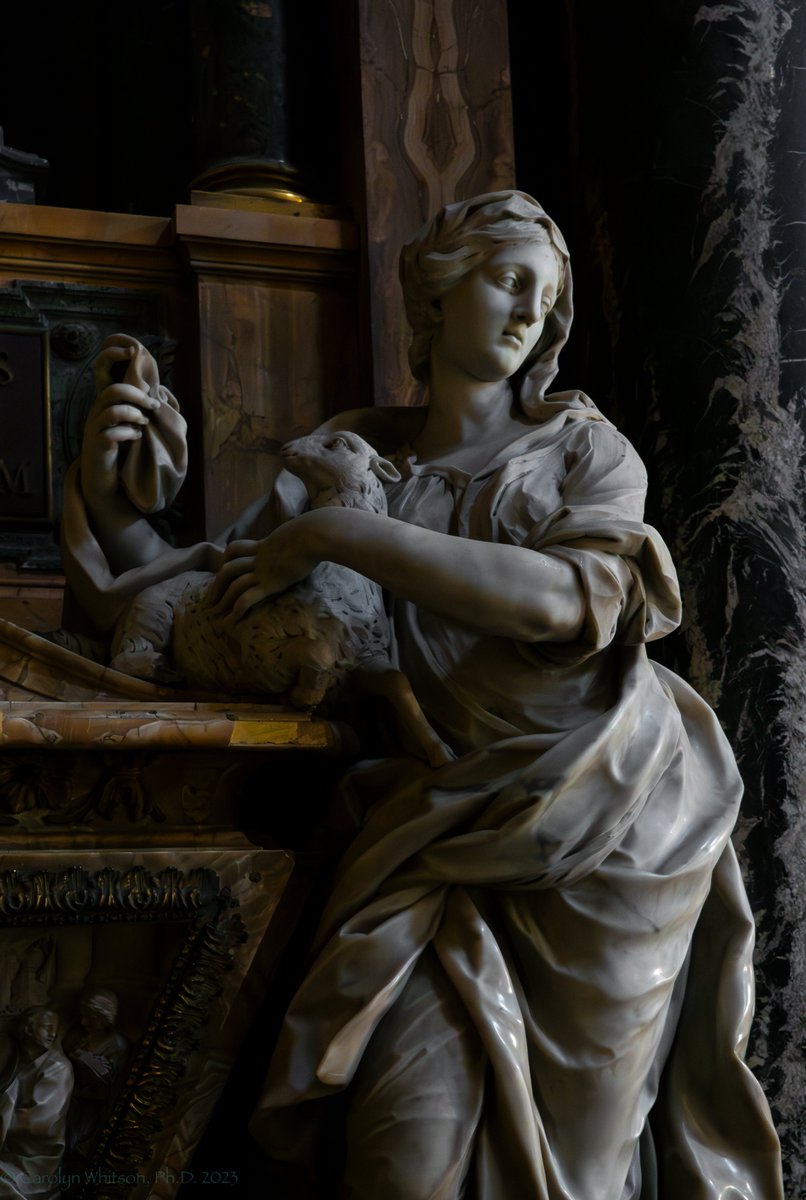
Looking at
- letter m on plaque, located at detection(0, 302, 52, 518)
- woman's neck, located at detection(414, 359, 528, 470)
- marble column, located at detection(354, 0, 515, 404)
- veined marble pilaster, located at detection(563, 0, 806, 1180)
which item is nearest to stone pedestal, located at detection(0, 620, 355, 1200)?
woman's neck, located at detection(414, 359, 528, 470)

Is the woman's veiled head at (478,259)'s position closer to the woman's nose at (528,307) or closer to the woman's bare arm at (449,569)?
the woman's nose at (528,307)

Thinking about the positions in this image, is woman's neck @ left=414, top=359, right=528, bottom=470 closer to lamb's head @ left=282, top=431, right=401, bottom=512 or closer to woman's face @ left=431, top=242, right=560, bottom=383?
woman's face @ left=431, top=242, right=560, bottom=383

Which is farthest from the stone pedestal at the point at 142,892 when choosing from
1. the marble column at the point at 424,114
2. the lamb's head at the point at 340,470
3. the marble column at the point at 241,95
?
the marble column at the point at 241,95

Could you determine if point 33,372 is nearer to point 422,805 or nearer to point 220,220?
point 220,220

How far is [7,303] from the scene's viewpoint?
448 centimetres

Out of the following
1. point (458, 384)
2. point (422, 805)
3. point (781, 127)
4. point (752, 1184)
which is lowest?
point (752, 1184)

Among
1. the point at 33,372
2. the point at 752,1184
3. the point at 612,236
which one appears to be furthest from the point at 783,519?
the point at 33,372

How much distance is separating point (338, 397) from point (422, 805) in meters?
1.70

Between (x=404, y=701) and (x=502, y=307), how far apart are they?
2.73ft

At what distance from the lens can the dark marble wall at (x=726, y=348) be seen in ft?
12.5

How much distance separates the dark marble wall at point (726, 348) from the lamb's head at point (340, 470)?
0.98m

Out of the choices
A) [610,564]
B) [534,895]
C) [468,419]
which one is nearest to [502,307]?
[468,419]

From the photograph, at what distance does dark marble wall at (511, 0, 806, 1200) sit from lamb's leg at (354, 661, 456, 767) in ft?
3.09

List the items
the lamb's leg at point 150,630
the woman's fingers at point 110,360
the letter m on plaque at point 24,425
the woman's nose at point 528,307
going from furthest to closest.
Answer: the letter m on plaque at point 24,425
the woman's fingers at point 110,360
the woman's nose at point 528,307
the lamb's leg at point 150,630
